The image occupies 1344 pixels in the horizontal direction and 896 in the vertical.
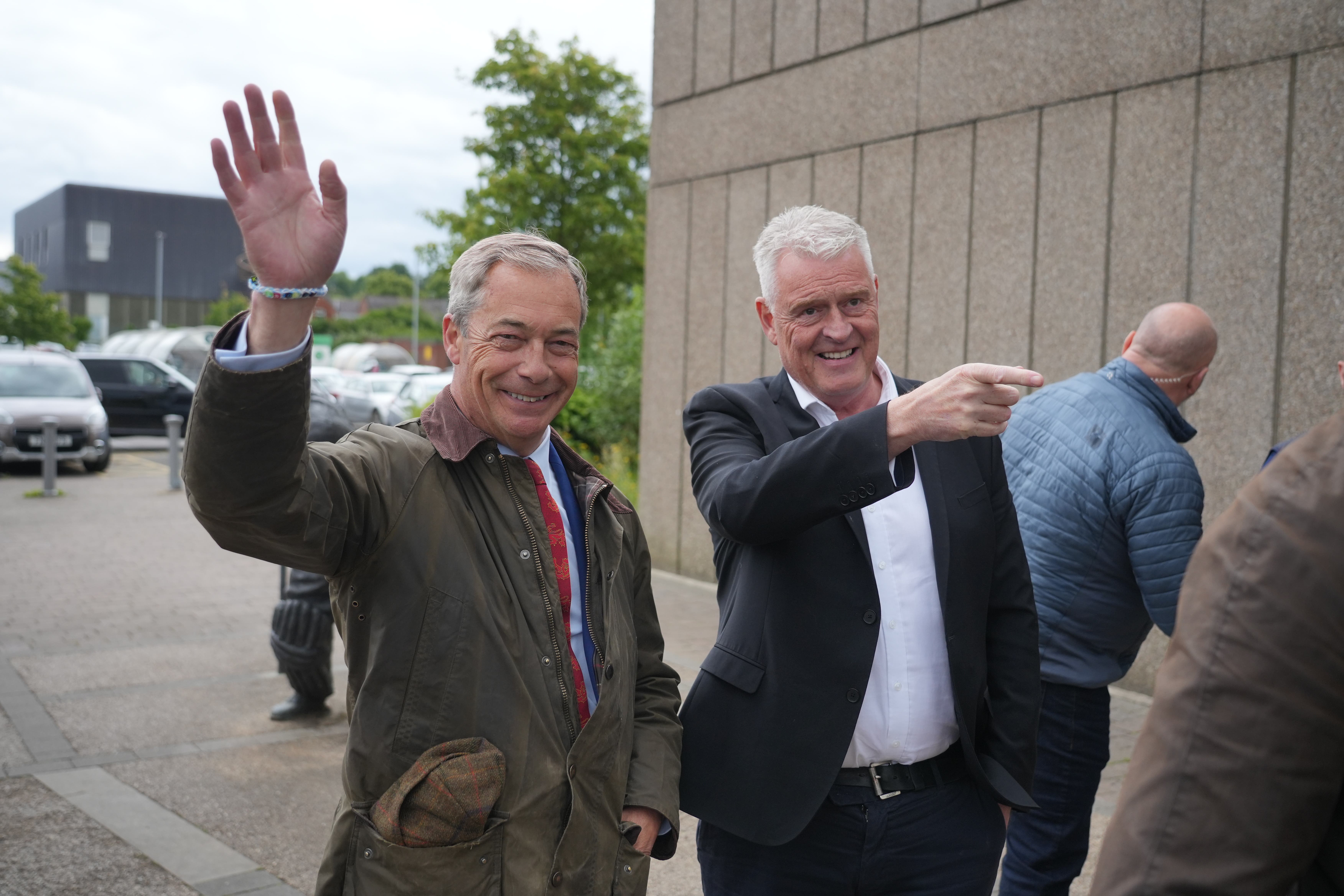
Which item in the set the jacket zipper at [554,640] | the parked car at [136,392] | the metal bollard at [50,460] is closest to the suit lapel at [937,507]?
the jacket zipper at [554,640]

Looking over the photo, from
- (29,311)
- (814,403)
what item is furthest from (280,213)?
(29,311)

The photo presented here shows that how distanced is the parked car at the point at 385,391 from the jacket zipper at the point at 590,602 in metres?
20.1

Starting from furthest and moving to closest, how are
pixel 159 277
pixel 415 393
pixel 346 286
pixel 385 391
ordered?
pixel 346 286 → pixel 159 277 → pixel 385 391 → pixel 415 393

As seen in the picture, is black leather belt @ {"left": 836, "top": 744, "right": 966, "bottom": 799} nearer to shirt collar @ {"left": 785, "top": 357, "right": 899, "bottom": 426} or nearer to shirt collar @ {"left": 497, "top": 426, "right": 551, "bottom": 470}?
shirt collar @ {"left": 785, "top": 357, "right": 899, "bottom": 426}

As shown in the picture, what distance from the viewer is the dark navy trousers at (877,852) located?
2262mm

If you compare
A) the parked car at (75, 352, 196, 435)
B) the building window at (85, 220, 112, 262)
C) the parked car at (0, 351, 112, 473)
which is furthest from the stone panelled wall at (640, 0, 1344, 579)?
the building window at (85, 220, 112, 262)

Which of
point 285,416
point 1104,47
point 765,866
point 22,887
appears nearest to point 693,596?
point 1104,47

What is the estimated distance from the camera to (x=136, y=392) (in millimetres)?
22406

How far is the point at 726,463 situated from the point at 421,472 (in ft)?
2.04

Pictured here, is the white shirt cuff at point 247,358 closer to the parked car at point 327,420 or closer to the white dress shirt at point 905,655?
the white dress shirt at point 905,655

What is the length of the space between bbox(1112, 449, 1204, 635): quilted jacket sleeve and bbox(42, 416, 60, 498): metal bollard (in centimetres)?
1513

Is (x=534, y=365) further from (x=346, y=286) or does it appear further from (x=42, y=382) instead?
(x=346, y=286)

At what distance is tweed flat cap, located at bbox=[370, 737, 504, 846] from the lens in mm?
1929

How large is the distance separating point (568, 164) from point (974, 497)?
21117 mm
